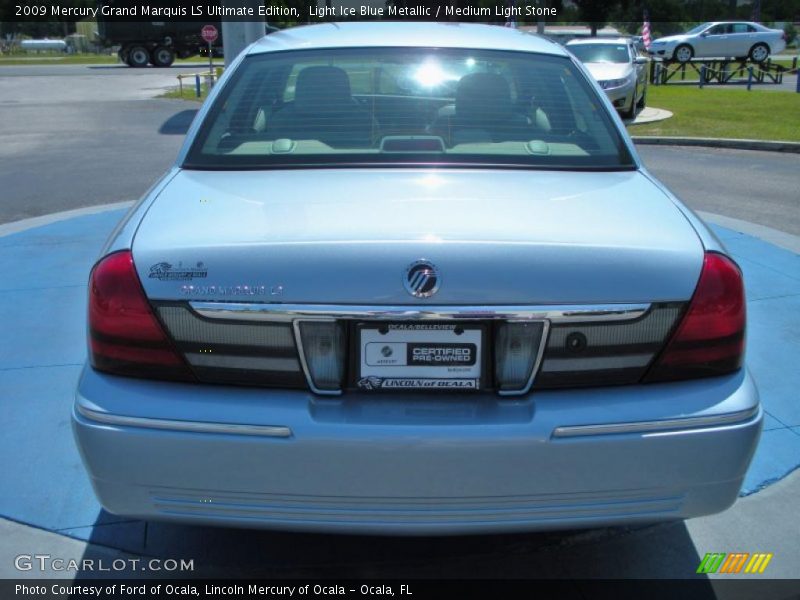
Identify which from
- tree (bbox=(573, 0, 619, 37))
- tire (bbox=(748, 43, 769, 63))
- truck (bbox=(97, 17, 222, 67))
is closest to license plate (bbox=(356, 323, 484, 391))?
tire (bbox=(748, 43, 769, 63))

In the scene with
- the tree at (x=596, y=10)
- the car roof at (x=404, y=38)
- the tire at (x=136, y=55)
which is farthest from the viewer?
the tree at (x=596, y=10)

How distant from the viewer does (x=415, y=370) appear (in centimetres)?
235

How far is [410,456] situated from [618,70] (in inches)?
630

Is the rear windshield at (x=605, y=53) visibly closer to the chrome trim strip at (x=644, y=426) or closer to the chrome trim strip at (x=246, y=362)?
the chrome trim strip at (x=644, y=426)

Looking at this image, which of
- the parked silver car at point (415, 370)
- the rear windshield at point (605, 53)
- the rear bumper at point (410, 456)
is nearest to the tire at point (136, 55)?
the rear windshield at point (605, 53)

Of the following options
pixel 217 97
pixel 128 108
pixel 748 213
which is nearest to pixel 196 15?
pixel 128 108

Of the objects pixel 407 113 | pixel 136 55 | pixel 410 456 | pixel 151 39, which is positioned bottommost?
pixel 136 55

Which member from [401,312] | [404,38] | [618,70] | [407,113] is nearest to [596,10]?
[618,70]

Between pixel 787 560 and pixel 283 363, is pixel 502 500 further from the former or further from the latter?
pixel 787 560

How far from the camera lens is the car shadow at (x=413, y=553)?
114 inches

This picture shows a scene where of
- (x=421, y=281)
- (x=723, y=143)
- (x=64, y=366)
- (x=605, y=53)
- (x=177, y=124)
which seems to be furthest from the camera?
(x=605, y=53)

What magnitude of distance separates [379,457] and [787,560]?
5.32ft

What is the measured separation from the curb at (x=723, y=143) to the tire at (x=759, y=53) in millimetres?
21529

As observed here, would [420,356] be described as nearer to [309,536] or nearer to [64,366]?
[309,536]
